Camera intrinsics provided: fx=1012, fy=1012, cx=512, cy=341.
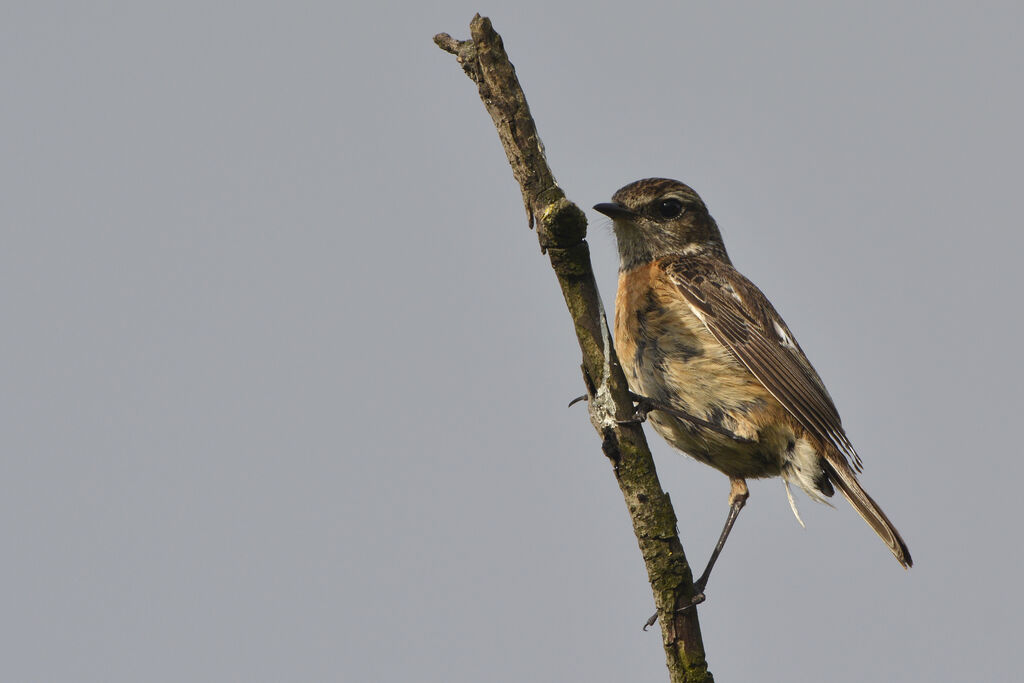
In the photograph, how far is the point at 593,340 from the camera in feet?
16.9

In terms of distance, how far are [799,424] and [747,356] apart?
663 millimetres

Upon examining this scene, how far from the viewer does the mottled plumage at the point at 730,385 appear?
7785 millimetres

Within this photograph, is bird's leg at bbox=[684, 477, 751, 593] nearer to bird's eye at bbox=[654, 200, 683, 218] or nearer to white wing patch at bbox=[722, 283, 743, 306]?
white wing patch at bbox=[722, 283, 743, 306]

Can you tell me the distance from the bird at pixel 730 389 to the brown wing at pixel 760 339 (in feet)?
0.04

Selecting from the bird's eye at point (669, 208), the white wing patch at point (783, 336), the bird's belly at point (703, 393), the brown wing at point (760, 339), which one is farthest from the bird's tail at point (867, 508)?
the bird's eye at point (669, 208)

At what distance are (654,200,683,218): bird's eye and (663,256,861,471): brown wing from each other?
23.8 inches

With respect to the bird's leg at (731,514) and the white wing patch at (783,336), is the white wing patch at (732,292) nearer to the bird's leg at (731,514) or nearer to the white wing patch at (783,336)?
the white wing patch at (783,336)

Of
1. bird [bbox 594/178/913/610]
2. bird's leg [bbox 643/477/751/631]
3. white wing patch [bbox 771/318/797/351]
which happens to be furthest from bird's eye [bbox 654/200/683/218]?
bird's leg [bbox 643/477/751/631]

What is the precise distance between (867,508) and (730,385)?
1349 mm

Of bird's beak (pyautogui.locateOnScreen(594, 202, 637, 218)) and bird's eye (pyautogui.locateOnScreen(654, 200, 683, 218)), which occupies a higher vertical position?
bird's eye (pyautogui.locateOnScreen(654, 200, 683, 218))

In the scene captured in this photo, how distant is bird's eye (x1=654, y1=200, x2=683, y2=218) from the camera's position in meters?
9.40

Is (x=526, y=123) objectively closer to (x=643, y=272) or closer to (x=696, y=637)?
(x=696, y=637)

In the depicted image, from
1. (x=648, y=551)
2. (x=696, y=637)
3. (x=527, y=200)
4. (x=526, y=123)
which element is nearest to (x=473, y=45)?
(x=526, y=123)

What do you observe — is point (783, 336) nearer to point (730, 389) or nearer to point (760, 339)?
point (760, 339)
